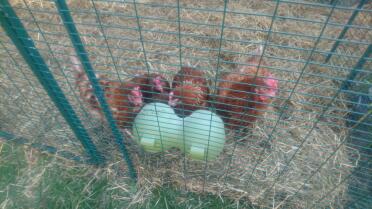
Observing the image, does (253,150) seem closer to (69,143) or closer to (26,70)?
(69,143)

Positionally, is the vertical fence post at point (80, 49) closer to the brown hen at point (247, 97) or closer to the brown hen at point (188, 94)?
the brown hen at point (188, 94)

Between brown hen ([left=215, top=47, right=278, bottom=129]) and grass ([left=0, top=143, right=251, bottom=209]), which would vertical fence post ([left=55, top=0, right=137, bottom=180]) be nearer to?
grass ([left=0, top=143, right=251, bottom=209])

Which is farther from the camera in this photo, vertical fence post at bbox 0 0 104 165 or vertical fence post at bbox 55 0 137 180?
vertical fence post at bbox 0 0 104 165

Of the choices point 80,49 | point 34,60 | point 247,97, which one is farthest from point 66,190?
point 247,97

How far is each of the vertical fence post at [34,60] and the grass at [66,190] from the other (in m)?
0.42

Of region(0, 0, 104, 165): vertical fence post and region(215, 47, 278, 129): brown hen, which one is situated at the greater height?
region(0, 0, 104, 165): vertical fence post

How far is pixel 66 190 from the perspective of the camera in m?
2.46

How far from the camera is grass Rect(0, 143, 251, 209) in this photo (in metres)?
2.38

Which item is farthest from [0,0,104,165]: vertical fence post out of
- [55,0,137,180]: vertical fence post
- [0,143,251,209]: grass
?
[0,143,251,209]: grass

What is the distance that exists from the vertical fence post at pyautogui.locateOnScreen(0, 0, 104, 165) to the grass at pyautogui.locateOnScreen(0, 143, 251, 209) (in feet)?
1.38

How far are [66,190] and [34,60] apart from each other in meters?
1.25

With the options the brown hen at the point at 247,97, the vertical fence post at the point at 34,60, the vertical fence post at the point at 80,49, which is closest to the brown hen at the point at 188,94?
the brown hen at the point at 247,97

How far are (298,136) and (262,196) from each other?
0.70 meters

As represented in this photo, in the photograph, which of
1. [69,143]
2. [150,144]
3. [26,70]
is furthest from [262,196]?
[26,70]
